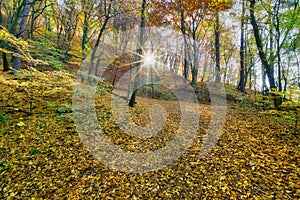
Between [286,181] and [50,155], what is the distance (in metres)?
4.97

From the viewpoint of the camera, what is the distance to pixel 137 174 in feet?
10.9

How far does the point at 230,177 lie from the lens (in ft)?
9.93

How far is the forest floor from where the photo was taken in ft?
9.23

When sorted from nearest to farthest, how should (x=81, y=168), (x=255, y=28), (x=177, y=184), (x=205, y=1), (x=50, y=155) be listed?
(x=177, y=184) < (x=81, y=168) < (x=50, y=155) < (x=255, y=28) < (x=205, y=1)

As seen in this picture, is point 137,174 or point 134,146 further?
point 134,146

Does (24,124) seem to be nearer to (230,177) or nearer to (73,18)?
(230,177)

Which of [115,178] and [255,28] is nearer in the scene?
[115,178]

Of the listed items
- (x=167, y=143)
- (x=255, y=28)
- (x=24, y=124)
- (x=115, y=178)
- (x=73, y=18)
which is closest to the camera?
(x=115, y=178)

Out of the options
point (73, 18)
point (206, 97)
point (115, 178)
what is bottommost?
point (115, 178)

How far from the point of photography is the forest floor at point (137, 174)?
2.81 meters

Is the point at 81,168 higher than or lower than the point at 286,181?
lower

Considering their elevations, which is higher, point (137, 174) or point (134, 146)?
point (134, 146)

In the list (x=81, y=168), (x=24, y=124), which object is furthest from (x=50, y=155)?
(x=24, y=124)

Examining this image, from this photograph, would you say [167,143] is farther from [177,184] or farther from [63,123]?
[63,123]
